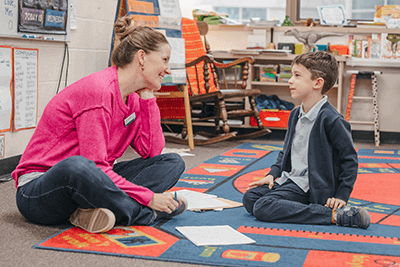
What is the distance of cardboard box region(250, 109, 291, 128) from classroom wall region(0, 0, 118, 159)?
159 centimetres

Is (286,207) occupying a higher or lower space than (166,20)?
lower

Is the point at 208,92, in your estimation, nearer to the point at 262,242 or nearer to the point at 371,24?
the point at 371,24

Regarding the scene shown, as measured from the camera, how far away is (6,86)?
2604 mm

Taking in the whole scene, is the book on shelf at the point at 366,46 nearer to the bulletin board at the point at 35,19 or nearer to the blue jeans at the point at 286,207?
the bulletin board at the point at 35,19

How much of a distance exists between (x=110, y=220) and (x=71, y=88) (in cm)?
46

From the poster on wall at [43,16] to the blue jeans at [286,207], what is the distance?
1630mm

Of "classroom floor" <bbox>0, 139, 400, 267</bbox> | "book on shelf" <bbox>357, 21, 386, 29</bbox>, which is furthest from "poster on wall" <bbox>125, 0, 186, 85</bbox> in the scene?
"book on shelf" <bbox>357, 21, 386, 29</bbox>

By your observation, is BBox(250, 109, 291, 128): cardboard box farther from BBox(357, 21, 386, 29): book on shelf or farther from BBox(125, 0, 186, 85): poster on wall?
BBox(357, 21, 386, 29): book on shelf

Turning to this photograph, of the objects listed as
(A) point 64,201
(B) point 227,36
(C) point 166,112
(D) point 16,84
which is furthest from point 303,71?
(B) point 227,36

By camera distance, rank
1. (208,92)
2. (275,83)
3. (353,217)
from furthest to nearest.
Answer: (275,83) < (208,92) < (353,217)

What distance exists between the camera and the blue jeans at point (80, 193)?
1.50m

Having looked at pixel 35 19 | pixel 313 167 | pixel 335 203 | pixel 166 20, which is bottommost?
pixel 335 203

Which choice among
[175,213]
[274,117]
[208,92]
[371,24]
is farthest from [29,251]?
[371,24]

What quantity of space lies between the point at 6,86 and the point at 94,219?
134cm
